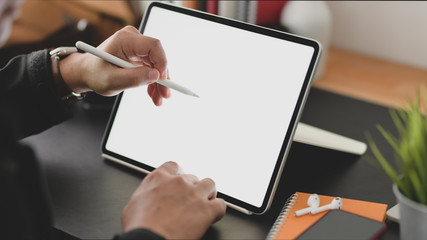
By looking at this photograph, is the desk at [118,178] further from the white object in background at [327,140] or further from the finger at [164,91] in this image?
the finger at [164,91]

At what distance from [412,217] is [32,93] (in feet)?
2.05

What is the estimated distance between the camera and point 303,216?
2.33 ft

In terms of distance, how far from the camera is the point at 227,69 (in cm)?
80

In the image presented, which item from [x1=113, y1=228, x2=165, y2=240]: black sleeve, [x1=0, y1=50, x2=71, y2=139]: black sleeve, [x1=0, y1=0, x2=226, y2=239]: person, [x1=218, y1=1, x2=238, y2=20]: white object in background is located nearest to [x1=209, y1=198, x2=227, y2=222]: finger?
[x1=0, y1=0, x2=226, y2=239]: person

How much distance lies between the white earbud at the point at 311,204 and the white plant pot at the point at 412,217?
5.5 inches

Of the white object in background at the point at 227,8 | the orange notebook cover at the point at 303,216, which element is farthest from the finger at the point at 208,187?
the white object in background at the point at 227,8

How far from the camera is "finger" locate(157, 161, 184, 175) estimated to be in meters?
0.73

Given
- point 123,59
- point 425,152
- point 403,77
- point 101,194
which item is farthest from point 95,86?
point 403,77

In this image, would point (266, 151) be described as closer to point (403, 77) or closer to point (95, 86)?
point (95, 86)

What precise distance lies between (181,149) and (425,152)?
38cm

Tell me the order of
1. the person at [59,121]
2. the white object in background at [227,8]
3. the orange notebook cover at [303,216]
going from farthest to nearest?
the white object in background at [227,8], the orange notebook cover at [303,216], the person at [59,121]

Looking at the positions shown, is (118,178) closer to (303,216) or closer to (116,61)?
(116,61)

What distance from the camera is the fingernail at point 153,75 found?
782mm

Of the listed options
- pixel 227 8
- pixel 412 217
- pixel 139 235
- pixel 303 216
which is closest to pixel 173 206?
pixel 139 235
